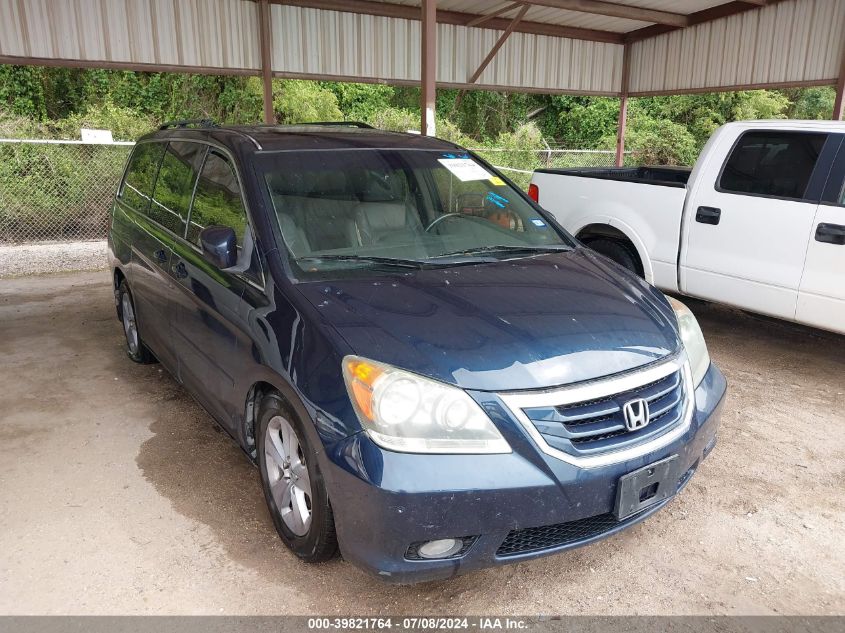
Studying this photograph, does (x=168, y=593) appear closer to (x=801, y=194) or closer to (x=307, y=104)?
(x=801, y=194)

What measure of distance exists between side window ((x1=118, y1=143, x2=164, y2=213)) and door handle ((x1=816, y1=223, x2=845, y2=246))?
14.8 ft

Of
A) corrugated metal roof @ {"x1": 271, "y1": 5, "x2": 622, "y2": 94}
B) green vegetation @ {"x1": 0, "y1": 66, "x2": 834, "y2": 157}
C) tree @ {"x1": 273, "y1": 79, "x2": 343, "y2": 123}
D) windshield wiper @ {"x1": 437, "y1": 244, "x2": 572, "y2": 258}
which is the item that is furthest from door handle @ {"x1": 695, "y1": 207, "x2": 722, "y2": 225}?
tree @ {"x1": 273, "y1": 79, "x2": 343, "y2": 123}

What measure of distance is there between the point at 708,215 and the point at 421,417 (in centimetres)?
402

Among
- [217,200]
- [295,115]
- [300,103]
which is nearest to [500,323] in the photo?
[217,200]

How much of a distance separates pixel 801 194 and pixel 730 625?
3537mm

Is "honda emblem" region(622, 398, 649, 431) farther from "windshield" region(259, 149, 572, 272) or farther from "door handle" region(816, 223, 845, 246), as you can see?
"door handle" region(816, 223, 845, 246)

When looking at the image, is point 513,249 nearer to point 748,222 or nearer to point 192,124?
point 192,124

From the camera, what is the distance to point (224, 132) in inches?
146

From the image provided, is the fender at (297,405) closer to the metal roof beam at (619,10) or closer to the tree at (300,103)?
the metal roof beam at (619,10)

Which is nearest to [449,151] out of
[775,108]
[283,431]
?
[283,431]

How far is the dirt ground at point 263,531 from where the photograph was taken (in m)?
2.61

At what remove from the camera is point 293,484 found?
2.73 meters

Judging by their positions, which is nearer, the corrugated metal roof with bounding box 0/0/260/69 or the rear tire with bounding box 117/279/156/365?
the rear tire with bounding box 117/279/156/365

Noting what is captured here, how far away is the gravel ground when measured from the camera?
8.54 metres
